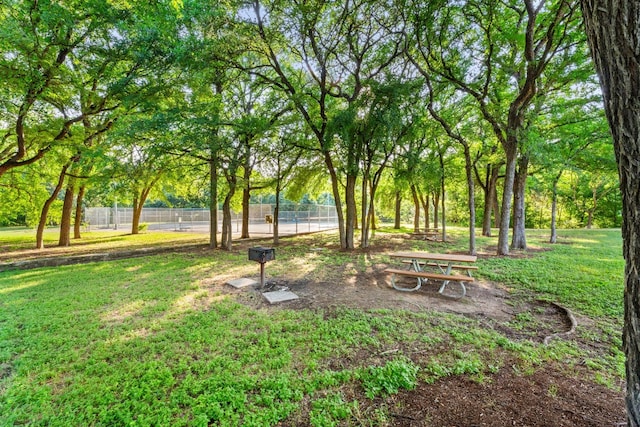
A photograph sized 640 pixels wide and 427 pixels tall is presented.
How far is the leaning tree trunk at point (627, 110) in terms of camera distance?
1322mm

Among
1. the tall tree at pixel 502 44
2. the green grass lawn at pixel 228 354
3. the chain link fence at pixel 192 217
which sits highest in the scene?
the tall tree at pixel 502 44

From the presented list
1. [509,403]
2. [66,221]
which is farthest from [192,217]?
[509,403]

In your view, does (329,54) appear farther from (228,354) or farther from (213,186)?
(228,354)

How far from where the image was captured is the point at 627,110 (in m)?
1.35

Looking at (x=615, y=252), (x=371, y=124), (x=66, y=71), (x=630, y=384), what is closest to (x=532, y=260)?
(x=615, y=252)

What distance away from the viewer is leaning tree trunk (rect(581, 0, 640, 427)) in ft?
4.34

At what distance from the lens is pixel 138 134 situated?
7754 millimetres

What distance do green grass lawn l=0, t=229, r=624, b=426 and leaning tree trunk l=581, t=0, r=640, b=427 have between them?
1413 millimetres

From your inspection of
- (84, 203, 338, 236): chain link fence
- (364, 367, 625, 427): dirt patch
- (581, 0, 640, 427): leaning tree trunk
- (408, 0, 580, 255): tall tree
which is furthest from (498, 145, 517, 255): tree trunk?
(84, 203, 338, 236): chain link fence

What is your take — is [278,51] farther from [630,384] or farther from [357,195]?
[357,195]

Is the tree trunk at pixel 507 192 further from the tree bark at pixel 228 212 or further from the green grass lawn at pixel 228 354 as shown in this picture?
the tree bark at pixel 228 212

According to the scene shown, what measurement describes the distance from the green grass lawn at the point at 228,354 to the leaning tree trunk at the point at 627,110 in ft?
4.64

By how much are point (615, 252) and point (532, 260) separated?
3.83 metres

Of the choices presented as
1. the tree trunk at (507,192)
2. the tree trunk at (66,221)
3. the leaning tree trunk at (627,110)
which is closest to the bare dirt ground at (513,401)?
the leaning tree trunk at (627,110)
